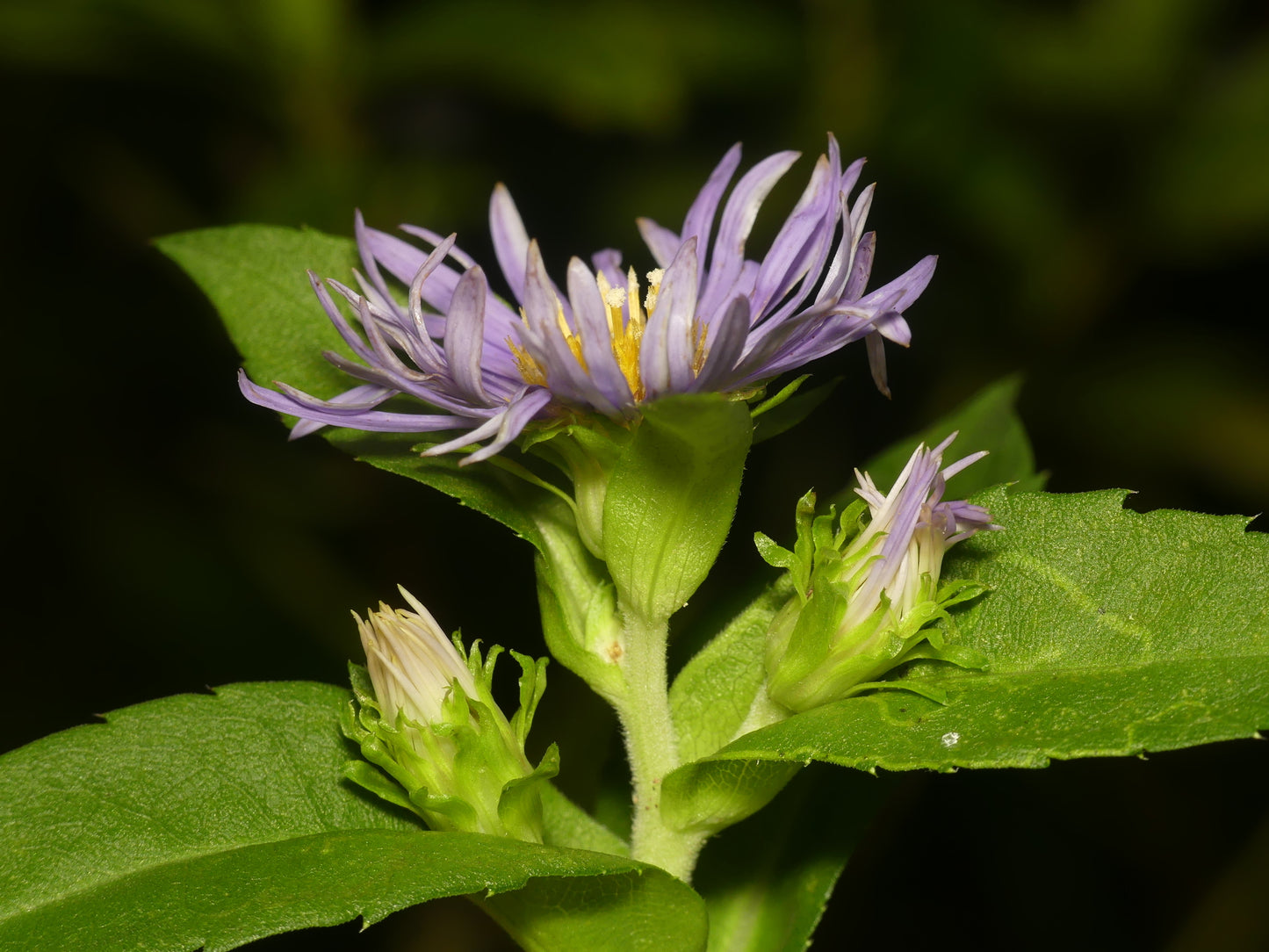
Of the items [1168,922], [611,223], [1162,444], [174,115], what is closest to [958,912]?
[1168,922]

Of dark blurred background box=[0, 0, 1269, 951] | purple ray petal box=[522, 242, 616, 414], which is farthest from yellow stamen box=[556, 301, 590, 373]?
dark blurred background box=[0, 0, 1269, 951]

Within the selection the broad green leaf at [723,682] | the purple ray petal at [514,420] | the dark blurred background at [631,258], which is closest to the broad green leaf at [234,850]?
the broad green leaf at [723,682]

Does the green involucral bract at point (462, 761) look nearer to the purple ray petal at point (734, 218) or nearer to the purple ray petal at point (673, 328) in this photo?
the purple ray petal at point (673, 328)


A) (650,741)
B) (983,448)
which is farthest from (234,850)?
(983,448)

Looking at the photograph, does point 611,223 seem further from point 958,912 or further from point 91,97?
point 958,912

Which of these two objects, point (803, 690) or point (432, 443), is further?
point (432, 443)

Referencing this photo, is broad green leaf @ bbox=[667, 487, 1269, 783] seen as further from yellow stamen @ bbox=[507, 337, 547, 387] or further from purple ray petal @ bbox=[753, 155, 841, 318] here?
yellow stamen @ bbox=[507, 337, 547, 387]

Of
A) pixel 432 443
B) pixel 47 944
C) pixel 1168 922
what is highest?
pixel 432 443
